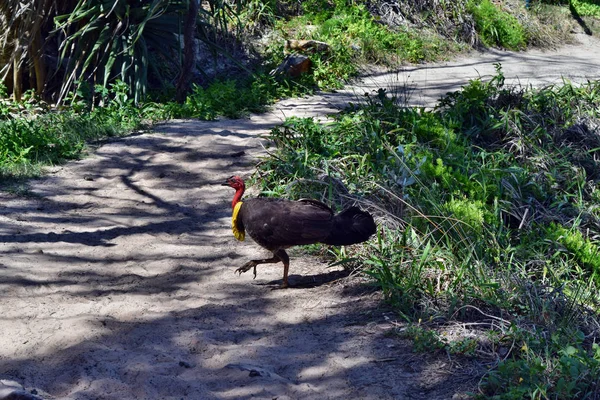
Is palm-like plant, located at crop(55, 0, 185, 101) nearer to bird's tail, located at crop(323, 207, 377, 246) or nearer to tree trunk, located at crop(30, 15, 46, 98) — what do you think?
tree trunk, located at crop(30, 15, 46, 98)

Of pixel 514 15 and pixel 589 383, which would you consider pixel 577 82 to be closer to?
pixel 514 15

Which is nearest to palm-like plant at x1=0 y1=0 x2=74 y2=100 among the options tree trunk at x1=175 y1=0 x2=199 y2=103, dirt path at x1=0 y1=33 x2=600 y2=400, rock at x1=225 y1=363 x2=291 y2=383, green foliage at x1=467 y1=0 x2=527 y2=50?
tree trunk at x1=175 y1=0 x2=199 y2=103

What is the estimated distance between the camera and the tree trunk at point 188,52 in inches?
376

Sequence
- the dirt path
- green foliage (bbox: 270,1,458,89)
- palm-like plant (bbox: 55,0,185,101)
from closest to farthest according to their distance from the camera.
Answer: the dirt path → palm-like plant (bbox: 55,0,185,101) → green foliage (bbox: 270,1,458,89)

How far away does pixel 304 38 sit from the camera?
12.5 m

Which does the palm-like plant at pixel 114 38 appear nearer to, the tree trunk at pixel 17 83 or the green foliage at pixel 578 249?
the tree trunk at pixel 17 83

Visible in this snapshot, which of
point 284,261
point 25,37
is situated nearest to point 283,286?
point 284,261

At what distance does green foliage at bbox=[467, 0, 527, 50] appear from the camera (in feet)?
47.0

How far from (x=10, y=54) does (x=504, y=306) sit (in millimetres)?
7684

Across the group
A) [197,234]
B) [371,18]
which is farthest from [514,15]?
[197,234]

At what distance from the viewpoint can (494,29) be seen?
14281mm

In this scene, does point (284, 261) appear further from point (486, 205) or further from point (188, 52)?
point (188, 52)

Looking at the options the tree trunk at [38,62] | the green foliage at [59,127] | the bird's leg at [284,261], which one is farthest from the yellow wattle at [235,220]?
the tree trunk at [38,62]

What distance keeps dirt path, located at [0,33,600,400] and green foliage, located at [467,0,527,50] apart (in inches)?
313
